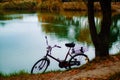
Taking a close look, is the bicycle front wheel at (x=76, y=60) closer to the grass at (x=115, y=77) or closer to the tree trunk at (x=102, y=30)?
the tree trunk at (x=102, y=30)

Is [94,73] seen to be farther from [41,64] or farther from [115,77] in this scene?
[41,64]

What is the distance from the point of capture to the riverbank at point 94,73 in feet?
29.8

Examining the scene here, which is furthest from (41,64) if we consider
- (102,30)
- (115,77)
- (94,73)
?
(115,77)

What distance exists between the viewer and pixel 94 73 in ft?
31.6

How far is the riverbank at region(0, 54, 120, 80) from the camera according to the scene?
909cm


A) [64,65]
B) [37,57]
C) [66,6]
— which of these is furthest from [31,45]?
[66,6]

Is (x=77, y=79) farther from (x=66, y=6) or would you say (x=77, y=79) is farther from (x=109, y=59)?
(x=66, y=6)

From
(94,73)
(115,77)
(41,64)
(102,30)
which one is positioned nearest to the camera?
(115,77)

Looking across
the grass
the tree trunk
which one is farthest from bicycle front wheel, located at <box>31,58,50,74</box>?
the grass

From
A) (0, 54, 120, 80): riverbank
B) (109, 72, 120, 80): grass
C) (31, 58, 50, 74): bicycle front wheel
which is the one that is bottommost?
(31, 58, 50, 74): bicycle front wheel

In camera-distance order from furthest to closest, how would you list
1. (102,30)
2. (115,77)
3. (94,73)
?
(102,30) → (94,73) → (115,77)

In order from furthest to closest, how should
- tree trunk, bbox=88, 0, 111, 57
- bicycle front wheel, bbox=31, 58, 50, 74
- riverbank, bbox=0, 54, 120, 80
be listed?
bicycle front wheel, bbox=31, 58, 50, 74, tree trunk, bbox=88, 0, 111, 57, riverbank, bbox=0, 54, 120, 80

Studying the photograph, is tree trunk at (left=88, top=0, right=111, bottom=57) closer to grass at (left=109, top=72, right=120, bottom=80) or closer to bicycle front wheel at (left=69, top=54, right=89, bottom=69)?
bicycle front wheel at (left=69, top=54, right=89, bottom=69)

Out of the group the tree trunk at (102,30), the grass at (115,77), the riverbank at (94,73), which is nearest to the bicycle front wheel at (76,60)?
the tree trunk at (102,30)
